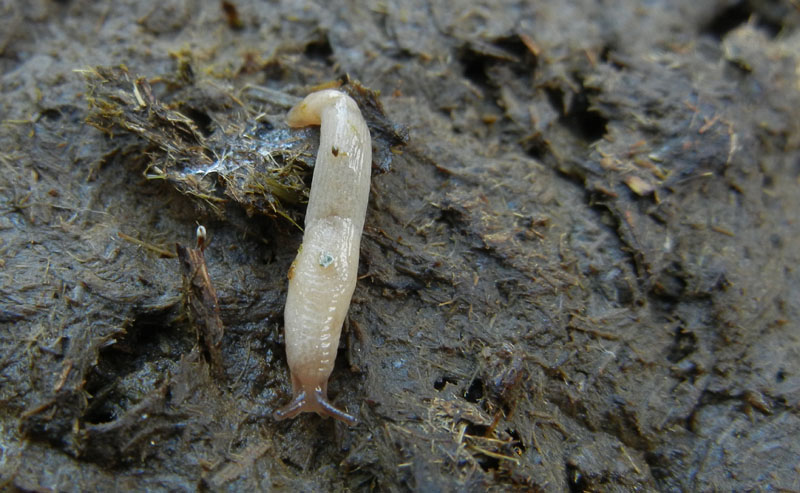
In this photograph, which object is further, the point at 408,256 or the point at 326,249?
the point at 408,256

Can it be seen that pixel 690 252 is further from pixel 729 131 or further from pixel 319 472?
pixel 319 472

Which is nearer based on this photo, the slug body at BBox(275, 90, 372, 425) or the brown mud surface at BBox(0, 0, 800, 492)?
the brown mud surface at BBox(0, 0, 800, 492)

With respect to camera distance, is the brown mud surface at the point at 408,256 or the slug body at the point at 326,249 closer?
the brown mud surface at the point at 408,256

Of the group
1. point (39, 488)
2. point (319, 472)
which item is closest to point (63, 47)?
point (39, 488)
